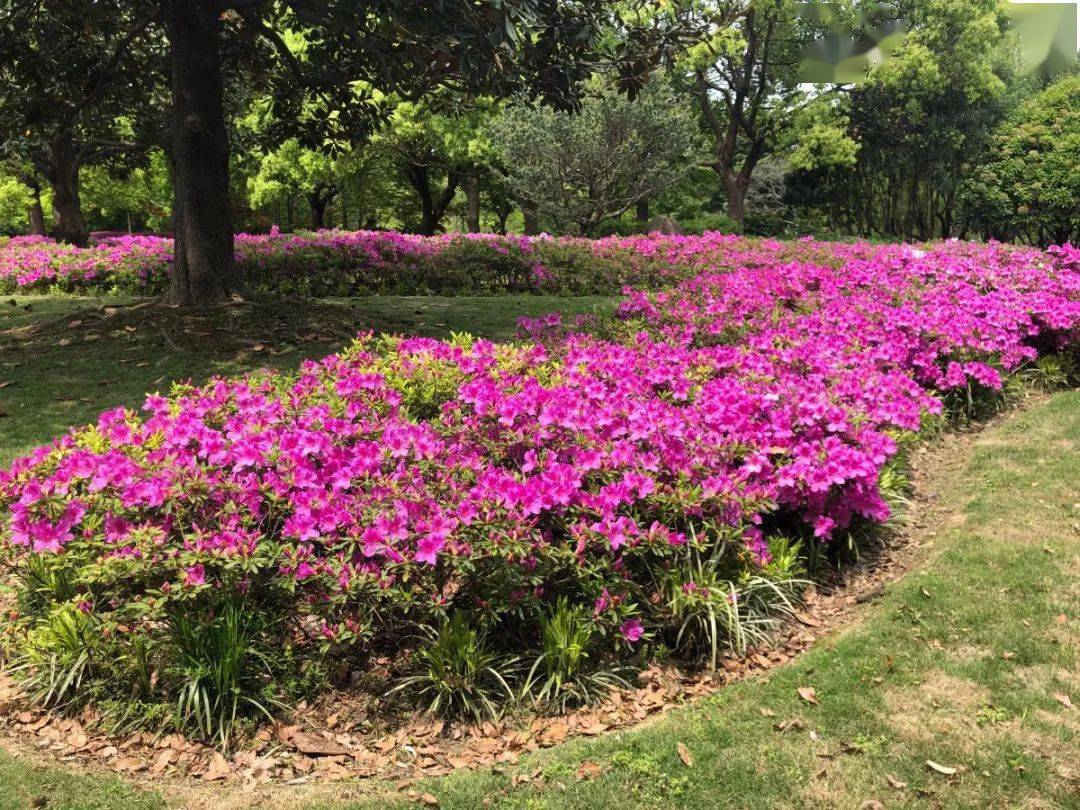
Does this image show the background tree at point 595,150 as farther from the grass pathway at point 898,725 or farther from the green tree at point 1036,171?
the grass pathway at point 898,725

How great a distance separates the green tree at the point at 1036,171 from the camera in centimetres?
2414

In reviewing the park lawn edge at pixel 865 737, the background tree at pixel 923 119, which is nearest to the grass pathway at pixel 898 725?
the park lawn edge at pixel 865 737

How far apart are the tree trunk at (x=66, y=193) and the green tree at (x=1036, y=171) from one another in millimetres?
28119

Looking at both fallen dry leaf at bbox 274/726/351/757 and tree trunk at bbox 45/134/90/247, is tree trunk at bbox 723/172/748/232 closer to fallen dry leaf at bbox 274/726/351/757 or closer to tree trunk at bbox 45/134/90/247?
tree trunk at bbox 45/134/90/247

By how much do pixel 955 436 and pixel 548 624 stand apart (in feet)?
17.1

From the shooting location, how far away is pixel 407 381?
15.4ft

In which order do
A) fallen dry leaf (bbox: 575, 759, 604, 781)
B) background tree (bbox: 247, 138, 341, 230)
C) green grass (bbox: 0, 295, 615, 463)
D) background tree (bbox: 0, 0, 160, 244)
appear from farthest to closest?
background tree (bbox: 247, 138, 341, 230), background tree (bbox: 0, 0, 160, 244), green grass (bbox: 0, 295, 615, 463), fallen dry leaf (bbox: 575, 759, 604, 781)

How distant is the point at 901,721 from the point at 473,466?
2124 mm

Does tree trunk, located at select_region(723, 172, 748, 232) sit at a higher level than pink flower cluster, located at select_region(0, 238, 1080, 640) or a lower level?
higher

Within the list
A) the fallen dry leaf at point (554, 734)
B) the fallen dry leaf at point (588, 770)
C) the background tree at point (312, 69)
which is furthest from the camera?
the background tree at point (312, 69)

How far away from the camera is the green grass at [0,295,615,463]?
6.16 metres

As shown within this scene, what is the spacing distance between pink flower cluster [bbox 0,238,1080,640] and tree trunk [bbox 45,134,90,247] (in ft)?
57.3

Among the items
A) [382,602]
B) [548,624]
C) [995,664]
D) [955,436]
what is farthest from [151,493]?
[955,436]

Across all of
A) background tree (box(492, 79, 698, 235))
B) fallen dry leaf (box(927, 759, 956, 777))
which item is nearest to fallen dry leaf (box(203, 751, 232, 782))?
fallen dry leaf (box(927, 759, 956, 777))
